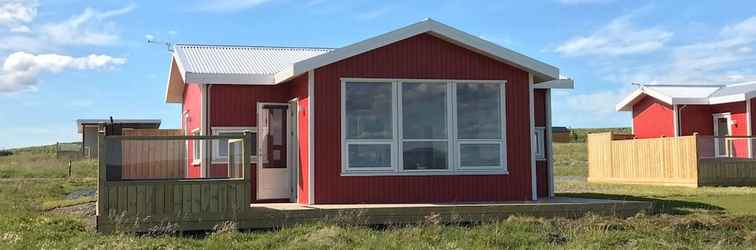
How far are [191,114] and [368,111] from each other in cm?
524

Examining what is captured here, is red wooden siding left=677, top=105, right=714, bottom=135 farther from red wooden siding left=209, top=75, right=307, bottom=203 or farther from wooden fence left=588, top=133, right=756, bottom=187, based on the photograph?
red wooden siding left=209, top=75, right=307, bottom=203

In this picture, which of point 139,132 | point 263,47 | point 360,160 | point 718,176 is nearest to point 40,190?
point 139,132

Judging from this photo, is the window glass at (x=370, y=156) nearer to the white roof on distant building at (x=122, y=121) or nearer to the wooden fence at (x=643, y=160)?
the wooden fence at (x=643, y=160)

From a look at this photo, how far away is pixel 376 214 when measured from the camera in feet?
40.5

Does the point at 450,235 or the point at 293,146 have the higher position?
the point at 293,146

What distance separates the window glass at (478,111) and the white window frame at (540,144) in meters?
2.71

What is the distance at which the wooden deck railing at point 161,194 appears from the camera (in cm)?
1146

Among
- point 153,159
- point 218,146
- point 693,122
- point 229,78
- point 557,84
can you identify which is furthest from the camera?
point 693,122

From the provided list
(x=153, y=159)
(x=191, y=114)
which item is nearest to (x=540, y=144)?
(x=191, y=114)

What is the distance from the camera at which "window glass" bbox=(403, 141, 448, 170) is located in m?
13.6

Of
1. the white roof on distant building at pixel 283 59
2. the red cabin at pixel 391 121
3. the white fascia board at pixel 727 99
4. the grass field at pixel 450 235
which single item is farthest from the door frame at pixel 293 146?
the white fascia board at pixel 727 99

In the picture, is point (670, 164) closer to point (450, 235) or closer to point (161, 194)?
point (450, 235)

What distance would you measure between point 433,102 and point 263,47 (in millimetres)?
5510

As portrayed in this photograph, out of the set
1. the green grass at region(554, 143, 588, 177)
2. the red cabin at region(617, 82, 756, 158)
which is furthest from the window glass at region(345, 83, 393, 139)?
the green grass at region(554, 143, 588, 177)
